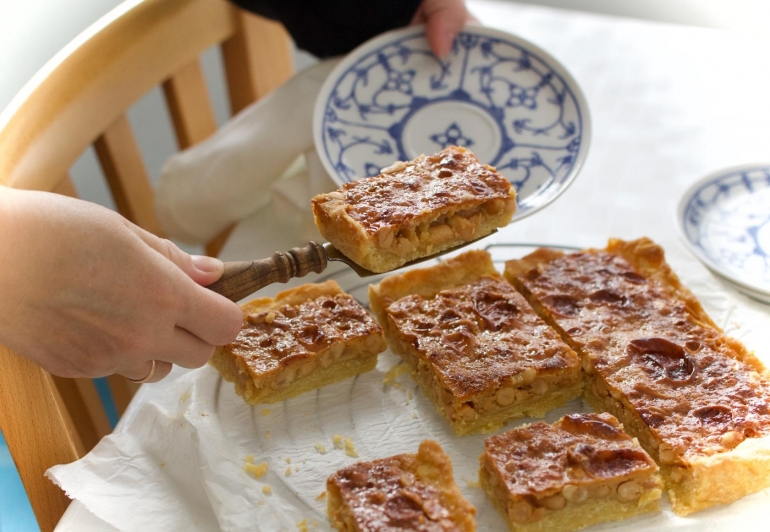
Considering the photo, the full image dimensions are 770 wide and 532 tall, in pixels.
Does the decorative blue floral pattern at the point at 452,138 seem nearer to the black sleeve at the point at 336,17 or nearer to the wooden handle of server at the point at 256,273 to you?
the black sleeve at the point at 336,17

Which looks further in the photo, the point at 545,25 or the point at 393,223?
the point at 545,25

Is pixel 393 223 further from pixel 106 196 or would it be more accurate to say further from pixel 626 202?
pixel 106 196

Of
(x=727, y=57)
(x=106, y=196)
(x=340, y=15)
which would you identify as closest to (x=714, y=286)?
(x=727, y=57)

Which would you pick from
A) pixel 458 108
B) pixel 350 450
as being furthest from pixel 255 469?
pixel 458 108

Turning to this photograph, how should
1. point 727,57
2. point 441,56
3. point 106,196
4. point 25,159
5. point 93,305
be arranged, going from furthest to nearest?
point 106,196, point 727,57, point 441,56, point 25,159, point 93,305

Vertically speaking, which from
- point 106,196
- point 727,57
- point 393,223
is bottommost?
point 106,196

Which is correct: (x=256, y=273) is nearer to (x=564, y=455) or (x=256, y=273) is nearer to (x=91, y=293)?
(x=91, y=293)

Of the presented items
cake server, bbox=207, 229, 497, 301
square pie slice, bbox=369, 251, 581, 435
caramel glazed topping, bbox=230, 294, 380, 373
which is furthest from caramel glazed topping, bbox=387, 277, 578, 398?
cake server, bbox=207, 229, 497, 301
